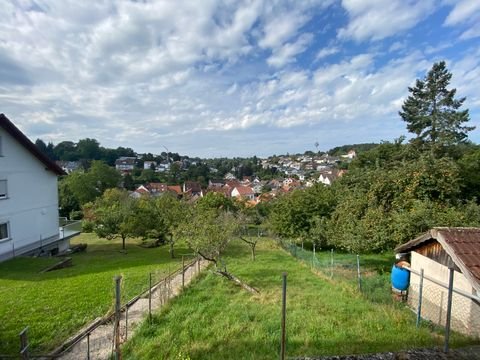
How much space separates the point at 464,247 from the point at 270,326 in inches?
200

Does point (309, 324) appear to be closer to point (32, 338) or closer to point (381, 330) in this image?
point (381, 330)

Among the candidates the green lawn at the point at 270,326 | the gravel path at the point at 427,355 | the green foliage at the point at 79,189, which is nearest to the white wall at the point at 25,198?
the green lawn at the point at 270,326

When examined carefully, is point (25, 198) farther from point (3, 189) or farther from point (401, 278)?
point (401, 278)

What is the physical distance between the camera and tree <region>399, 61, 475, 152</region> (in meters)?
27.1

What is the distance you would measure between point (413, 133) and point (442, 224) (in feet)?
75.6

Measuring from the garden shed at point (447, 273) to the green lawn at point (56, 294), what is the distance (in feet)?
29.0

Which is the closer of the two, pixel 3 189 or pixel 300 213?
pixel 3 189

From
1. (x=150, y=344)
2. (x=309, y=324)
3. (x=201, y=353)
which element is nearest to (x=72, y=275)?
(x=150, y=344)

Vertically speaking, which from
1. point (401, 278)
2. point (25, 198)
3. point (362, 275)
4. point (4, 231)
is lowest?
point (362, 275)

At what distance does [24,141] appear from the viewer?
1593cm

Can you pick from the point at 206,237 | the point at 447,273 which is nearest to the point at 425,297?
the point at 447,273

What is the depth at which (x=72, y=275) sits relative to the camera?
1241cm

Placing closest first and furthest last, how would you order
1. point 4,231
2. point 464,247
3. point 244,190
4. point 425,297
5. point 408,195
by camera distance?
point 464,247 → point 425,297 → point 408,195 → point 4,231 → point 244,190

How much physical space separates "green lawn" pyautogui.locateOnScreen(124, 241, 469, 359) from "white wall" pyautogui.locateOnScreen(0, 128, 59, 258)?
12.3m
